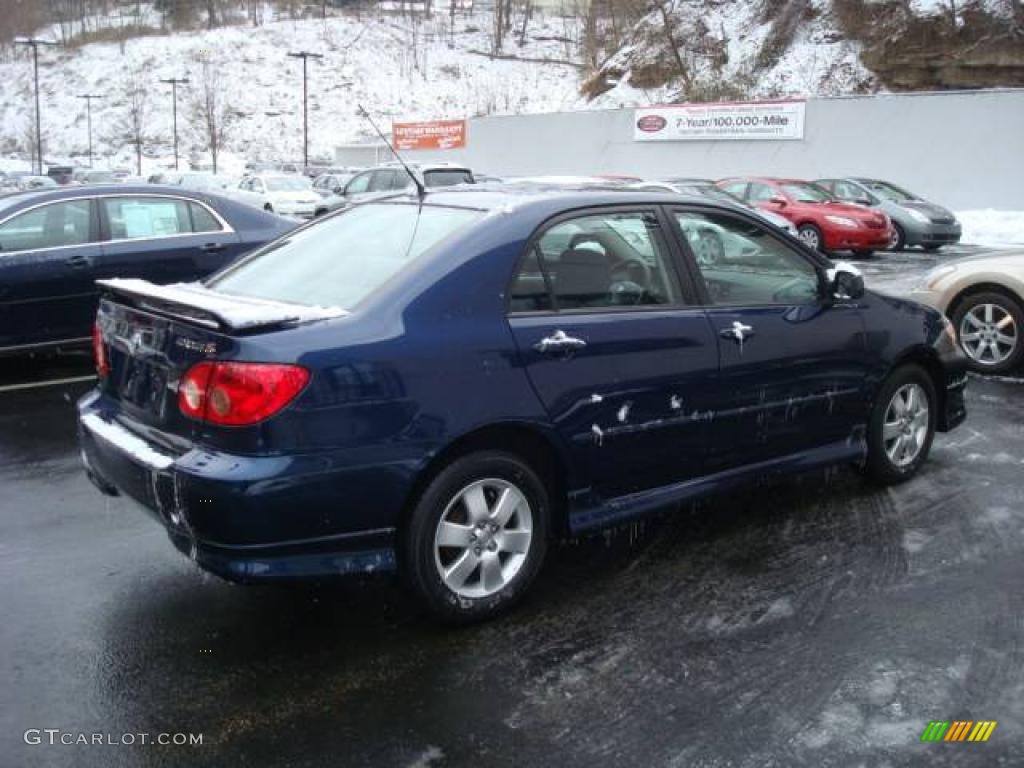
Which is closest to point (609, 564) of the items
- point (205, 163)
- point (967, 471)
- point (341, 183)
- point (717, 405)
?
point (717, 405)

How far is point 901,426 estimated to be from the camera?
5.41m

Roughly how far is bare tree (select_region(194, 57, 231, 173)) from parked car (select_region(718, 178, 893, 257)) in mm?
60352

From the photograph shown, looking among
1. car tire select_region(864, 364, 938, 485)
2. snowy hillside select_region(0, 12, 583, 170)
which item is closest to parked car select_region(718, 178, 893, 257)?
car tire select_region(864, 364, 938, 485)

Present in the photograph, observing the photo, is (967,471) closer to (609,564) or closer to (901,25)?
(609,564)

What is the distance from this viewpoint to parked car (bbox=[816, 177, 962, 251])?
67.3ft

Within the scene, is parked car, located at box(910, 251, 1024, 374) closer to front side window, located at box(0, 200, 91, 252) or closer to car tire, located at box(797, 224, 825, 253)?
front side window, located at box(0, 200, 91, 252)

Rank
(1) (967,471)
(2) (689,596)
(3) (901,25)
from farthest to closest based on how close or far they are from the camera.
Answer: (3) (901,25) < (1) (967,471) < (2) (689,596)

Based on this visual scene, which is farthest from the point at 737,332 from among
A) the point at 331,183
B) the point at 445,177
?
the point at 331,183

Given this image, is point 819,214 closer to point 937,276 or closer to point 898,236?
point 898,236

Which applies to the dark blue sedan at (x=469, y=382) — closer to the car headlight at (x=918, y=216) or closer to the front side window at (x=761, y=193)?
the front side window at (x=761, y=193)

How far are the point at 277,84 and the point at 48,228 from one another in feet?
259

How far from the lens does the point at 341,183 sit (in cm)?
3159

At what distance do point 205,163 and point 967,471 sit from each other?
69.2 meters

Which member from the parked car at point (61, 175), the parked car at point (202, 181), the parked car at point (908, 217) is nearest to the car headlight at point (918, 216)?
the parked car at point (908, 217)
